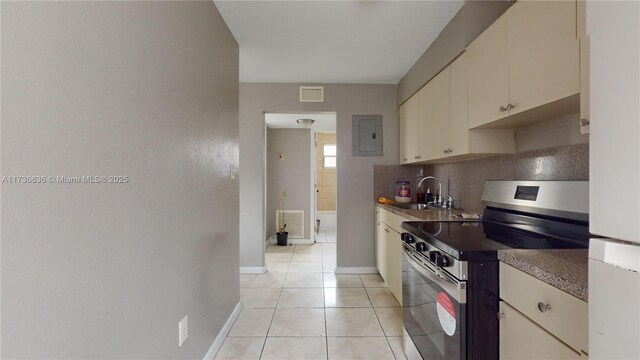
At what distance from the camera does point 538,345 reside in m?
0.88

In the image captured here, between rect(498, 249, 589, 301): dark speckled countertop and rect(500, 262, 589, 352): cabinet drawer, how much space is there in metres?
0.02

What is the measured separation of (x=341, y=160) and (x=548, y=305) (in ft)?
8.51

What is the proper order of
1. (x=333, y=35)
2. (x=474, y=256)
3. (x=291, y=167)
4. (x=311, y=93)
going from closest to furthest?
1. (x=474, y=256)
2. (x=333, y=35)
3. (x=311, y=93)
4. (x=291, y=167)

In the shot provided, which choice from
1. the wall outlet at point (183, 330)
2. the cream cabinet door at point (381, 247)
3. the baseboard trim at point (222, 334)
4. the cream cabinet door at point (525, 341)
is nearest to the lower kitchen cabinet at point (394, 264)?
the cream cabinet door at point (381, 247)

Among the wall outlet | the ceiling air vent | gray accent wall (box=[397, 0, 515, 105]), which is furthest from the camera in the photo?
the ceiling air vent

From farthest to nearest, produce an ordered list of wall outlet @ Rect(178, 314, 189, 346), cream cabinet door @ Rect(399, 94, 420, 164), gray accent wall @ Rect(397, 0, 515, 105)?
1. cream cabinet door @ Rect(399, 94, 420, 164)
2. gray accent wall @ Rect(397, 0, 515, 105)
3. wall outlet @ Rect(178, 314, 189, 346)

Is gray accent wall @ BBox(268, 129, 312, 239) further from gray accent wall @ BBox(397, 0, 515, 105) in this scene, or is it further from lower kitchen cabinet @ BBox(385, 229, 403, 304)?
gray accent wall @ BBox(397, 0, 515, 105)

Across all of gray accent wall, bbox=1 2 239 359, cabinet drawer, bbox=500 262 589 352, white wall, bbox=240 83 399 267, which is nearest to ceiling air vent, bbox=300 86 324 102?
white wall, bbox=240 83 399 267

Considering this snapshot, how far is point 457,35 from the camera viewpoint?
193 cm

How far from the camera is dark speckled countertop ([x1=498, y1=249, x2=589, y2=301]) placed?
2.53 ft

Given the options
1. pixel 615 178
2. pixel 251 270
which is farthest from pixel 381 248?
pixel 615 178

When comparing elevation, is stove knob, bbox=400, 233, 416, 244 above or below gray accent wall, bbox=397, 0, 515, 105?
below

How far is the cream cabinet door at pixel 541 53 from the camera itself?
1.08 metres

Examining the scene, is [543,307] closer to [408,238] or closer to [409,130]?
[408,238]
